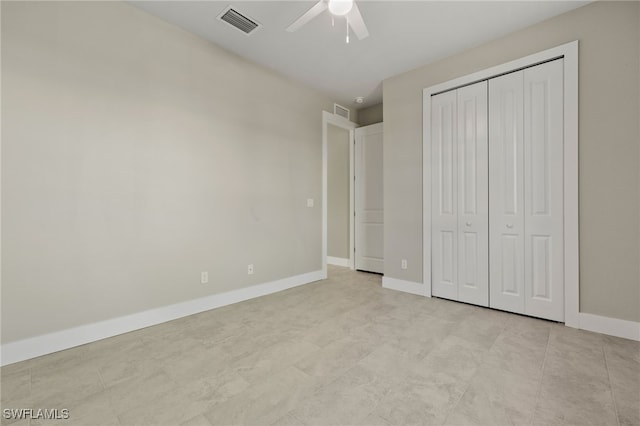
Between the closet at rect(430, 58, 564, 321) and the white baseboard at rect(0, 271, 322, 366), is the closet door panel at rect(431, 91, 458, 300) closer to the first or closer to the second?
the closet at rect(430, 58, 564, 321)

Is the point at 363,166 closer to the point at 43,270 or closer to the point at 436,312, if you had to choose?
the point at 436,312

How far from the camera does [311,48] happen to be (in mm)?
3176

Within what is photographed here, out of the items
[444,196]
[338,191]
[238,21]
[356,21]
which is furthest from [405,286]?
[238,21]

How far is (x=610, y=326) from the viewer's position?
7.77 ft

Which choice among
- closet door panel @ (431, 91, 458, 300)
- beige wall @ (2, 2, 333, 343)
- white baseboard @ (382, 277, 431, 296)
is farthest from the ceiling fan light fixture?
white baseboard @ (382, 277, 431, 296)

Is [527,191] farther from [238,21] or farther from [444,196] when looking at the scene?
[238,21]

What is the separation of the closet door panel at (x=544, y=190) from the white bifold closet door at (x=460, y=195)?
388 millimetres

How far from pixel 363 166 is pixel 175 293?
11.6 ft

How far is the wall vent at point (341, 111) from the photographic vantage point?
4.65 metres

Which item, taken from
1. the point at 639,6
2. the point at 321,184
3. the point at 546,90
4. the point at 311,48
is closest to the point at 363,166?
the point at 321,184

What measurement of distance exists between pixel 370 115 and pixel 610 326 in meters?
4.15

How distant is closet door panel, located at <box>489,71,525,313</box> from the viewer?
285cm

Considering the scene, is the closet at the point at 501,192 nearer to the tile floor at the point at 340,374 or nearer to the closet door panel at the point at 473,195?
the closet door panel at the point at 473,195

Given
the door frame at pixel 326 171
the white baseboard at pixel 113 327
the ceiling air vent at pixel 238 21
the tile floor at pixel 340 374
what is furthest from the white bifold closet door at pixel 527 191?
the white baseboard at pixel 113 327
